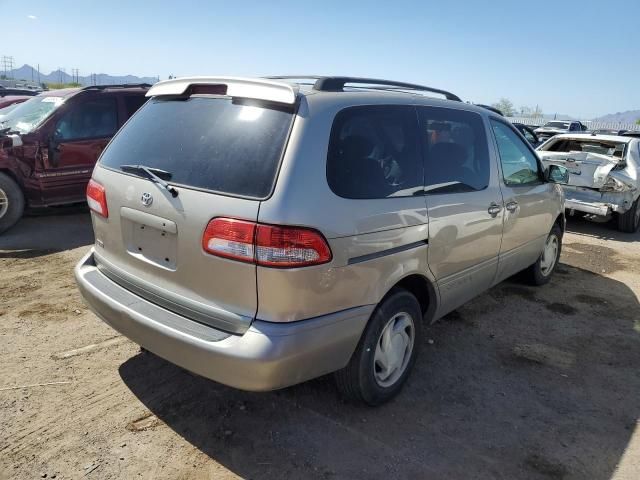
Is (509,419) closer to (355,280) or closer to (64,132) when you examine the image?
(355,280)

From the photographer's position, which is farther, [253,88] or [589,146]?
[589,146]

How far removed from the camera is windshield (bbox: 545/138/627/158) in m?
8.95

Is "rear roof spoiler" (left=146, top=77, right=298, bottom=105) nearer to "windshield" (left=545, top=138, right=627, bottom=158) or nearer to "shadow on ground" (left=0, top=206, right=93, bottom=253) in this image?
"shadow on ground" (left=0, top=206, right=93, bottom=253)

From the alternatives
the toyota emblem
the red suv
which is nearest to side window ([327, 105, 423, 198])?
the toyota emblem

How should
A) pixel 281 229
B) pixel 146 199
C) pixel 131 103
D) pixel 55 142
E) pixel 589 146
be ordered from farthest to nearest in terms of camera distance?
pixel 589 146 → pixel 131 103 → pixel 55 142 → pixel 146 199 → pixel 281 229

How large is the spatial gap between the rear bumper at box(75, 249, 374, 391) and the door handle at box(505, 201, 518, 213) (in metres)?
2.02

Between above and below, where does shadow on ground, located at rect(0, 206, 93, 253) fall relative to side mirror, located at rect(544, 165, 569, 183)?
below

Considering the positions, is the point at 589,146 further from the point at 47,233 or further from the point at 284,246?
the point at 47,233

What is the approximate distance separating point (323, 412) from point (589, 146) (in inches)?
334

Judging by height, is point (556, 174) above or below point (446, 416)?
above

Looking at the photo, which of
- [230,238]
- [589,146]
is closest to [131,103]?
[230,238]

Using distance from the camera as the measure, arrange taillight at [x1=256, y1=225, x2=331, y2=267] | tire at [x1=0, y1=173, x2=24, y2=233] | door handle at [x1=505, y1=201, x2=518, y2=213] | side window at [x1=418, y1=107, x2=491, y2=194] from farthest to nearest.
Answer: tire at [x1=0, y1=173, x2=24, y2=233]
door handle at [x1=505, y1=201, x2=518, y2=213]
side window at [x1=418, y1=107, x2=491, y2=194]
taillight at [x1=256, y1=225, x2=331, y2=267]

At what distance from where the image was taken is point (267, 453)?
8.67 feet

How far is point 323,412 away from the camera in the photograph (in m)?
3.03
